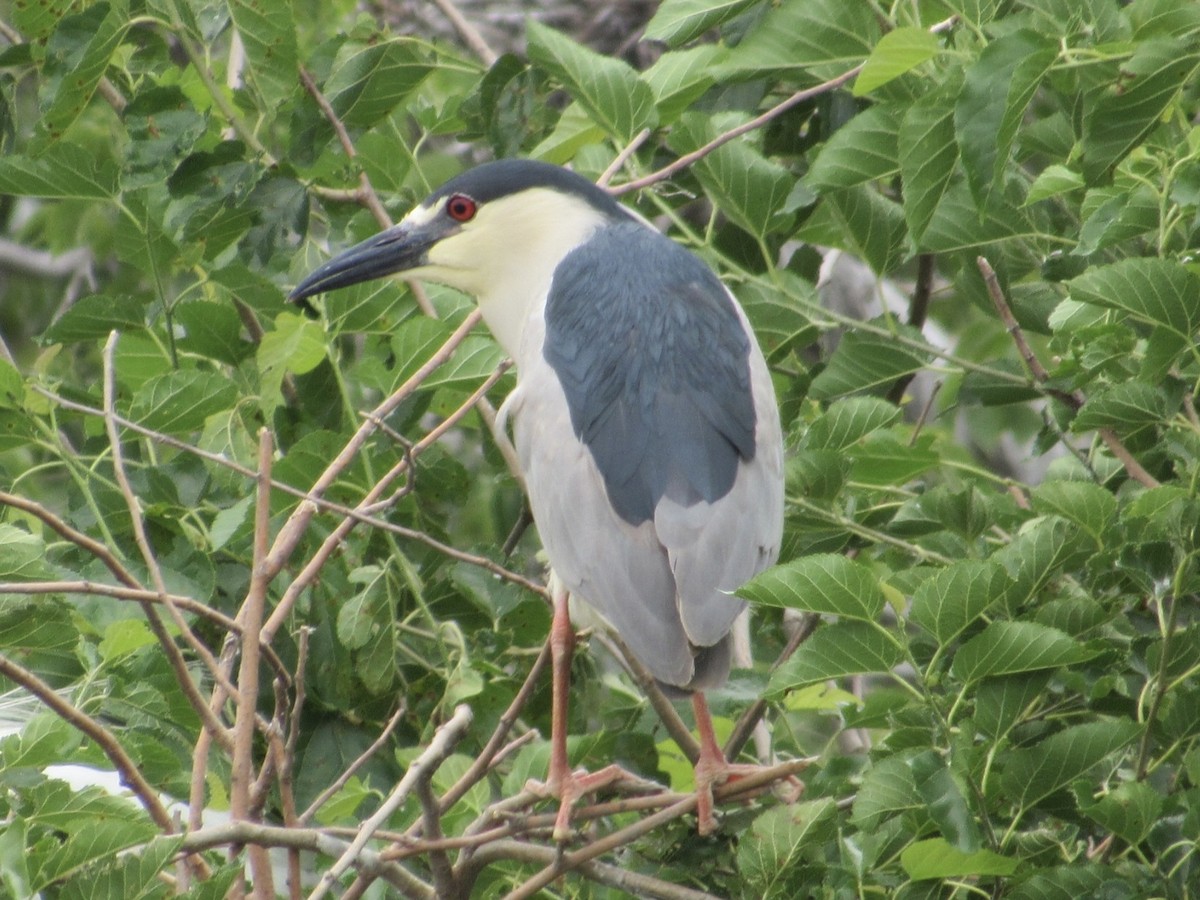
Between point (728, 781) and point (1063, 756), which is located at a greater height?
point (1063, 756)

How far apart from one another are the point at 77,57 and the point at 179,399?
57cm

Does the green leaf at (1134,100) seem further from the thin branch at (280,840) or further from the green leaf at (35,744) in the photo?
the green leaf at (35,744)

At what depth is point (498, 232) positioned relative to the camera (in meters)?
2.92

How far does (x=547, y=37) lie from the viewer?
2598 millimetres

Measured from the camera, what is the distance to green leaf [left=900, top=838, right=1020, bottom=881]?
5.66ft

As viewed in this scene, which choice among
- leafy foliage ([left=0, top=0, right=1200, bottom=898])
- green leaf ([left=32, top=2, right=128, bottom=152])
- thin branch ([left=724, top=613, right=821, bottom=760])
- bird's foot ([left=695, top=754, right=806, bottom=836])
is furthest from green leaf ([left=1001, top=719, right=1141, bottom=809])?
green leaf ([left=32, top=2, right=128, bottom=152])

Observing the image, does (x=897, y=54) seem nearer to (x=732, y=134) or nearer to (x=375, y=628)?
(x=732, y=134)

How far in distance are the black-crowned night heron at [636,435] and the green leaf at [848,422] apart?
0.08 m

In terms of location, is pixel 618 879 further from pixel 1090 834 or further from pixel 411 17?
pixel 411 17

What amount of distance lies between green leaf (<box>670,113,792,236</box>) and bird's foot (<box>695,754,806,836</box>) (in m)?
0.86

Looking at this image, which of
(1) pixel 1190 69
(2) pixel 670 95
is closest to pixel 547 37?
(2) pixel 670 95

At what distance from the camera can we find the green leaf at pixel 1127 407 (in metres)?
1.99

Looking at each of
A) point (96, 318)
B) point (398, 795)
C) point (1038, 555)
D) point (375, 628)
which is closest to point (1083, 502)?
point (1038, 555)

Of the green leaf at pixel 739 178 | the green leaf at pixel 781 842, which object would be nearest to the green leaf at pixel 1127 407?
the green leaf at pixel 781 842
